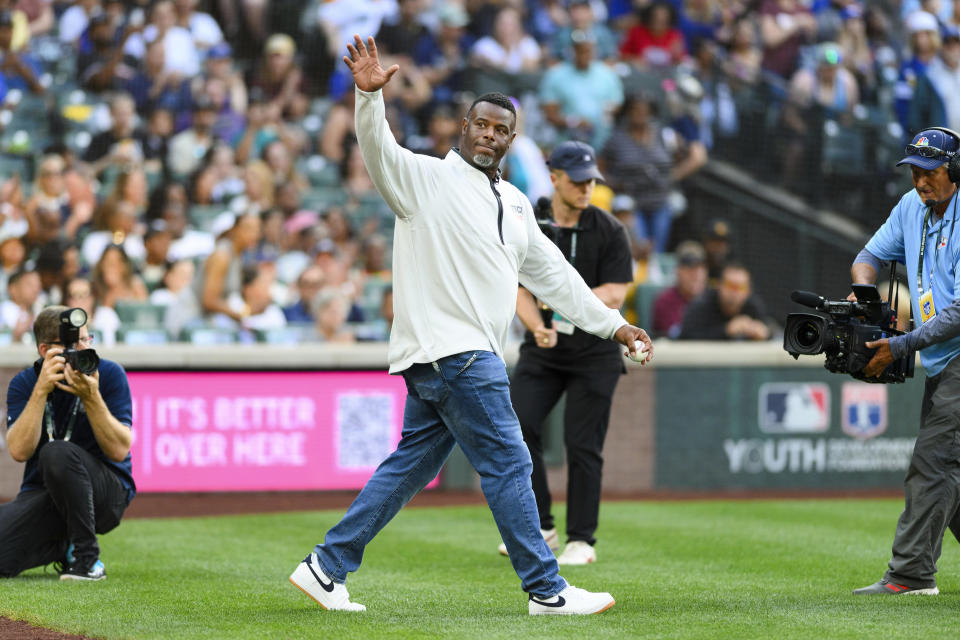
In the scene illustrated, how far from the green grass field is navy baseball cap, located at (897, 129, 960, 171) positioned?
186 cm

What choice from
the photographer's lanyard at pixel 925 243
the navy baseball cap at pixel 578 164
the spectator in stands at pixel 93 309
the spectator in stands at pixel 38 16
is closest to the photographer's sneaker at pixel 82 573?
the navy baseball cap at pixel 578 164

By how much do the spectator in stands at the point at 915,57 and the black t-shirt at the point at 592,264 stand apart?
8915 mm

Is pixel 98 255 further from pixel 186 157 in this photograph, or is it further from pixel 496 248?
pixel 496 248

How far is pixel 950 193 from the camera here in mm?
6184

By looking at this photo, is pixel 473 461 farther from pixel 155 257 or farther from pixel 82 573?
Answer: pixel 155 257

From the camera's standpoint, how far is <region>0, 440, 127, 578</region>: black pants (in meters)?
6.61

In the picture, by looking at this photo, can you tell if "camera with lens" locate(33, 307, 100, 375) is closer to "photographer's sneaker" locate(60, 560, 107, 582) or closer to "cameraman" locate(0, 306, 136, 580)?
"cameraman" locate(0, 306, 136, 580)

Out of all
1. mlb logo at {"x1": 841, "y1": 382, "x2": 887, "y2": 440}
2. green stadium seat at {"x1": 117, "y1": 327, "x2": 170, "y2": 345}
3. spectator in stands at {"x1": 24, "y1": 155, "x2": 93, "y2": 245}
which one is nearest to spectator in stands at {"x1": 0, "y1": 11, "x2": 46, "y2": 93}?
spectator in stands at {"x1": 24, "y1": 155, "x2": 93, "y2": 245}

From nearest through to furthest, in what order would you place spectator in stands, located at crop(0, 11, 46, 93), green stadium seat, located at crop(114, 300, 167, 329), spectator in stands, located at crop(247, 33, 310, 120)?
green stadium seat, located at crop(114, 300, 167, 329)
spectator in stands, located at crop(0, 11, 46, 93)
spectator in stands, located at crop(247, 33, 310, 120)

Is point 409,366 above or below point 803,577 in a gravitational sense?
above

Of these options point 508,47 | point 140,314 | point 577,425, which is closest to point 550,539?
point 577,425

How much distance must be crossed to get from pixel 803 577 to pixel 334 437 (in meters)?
5.64

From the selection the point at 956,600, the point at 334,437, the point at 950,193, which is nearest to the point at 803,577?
the point at 956,600

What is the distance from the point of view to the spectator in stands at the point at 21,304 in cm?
1196
